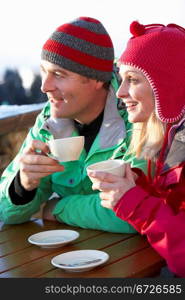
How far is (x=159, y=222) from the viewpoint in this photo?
222 centimetres

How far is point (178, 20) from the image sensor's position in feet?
25.0

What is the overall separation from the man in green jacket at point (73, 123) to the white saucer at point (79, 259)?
0.40 meters

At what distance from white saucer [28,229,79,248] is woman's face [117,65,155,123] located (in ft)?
1.89

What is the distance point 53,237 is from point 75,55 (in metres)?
0.98

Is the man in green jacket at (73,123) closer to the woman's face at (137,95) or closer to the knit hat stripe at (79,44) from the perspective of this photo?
the knit hat stripe at (79,44)

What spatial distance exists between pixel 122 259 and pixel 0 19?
753cm

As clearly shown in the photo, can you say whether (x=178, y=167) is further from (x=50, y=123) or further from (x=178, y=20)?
(x=178, y=20)

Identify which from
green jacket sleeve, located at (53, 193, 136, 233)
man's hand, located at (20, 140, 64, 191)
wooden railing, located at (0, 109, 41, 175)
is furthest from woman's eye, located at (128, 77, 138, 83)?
wooden railing, located at (0, 109, 41, 175)

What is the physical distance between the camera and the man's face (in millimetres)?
2922

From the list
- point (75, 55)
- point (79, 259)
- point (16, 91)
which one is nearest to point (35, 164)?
point (79, 259)

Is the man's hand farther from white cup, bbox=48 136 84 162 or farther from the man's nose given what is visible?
the man's nose

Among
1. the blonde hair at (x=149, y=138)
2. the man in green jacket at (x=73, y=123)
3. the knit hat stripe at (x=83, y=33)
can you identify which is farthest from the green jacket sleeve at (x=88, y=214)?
the knit hat stripe at (x=83, y=33)

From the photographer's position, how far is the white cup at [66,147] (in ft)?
7.95

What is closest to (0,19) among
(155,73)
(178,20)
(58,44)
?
(178,20)
